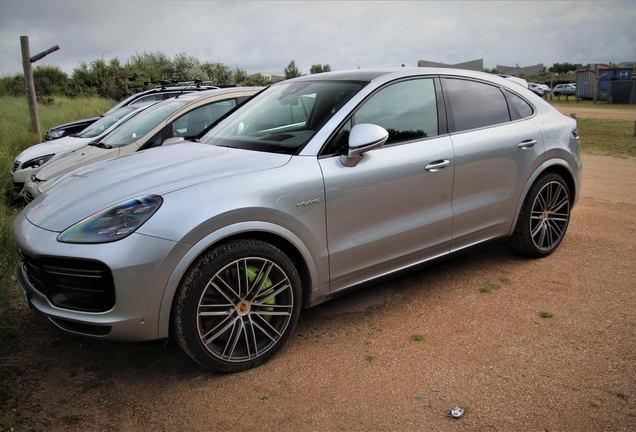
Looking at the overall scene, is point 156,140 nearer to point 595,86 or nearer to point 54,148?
point 54,148

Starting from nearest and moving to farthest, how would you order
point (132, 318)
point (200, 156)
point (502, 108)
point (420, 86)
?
point (132, 318) < point (200, 156) < point (420, 86) < point (502, 108)

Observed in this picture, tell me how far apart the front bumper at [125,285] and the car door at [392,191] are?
43.3 inches

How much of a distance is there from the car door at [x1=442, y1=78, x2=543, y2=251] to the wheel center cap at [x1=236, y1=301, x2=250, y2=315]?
1.83m

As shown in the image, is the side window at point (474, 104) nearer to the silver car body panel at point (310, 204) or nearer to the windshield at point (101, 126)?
the silver car body panel at point (310, 204)

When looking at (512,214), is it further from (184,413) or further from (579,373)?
(184,413)

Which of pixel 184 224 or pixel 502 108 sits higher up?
pixel 502 108

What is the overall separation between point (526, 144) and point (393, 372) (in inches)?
96.2

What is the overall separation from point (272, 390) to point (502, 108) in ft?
10.2

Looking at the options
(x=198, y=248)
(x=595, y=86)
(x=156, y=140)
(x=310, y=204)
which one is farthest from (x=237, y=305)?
(x=595, y=86)

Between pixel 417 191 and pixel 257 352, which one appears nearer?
pixel 257 352

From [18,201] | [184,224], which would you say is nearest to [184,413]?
[184,224]

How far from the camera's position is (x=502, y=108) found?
14.1 ft

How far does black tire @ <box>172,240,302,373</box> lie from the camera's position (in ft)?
8.89

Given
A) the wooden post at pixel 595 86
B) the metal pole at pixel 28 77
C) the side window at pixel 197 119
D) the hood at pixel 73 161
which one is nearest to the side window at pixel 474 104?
the side window at pixel 197 119
